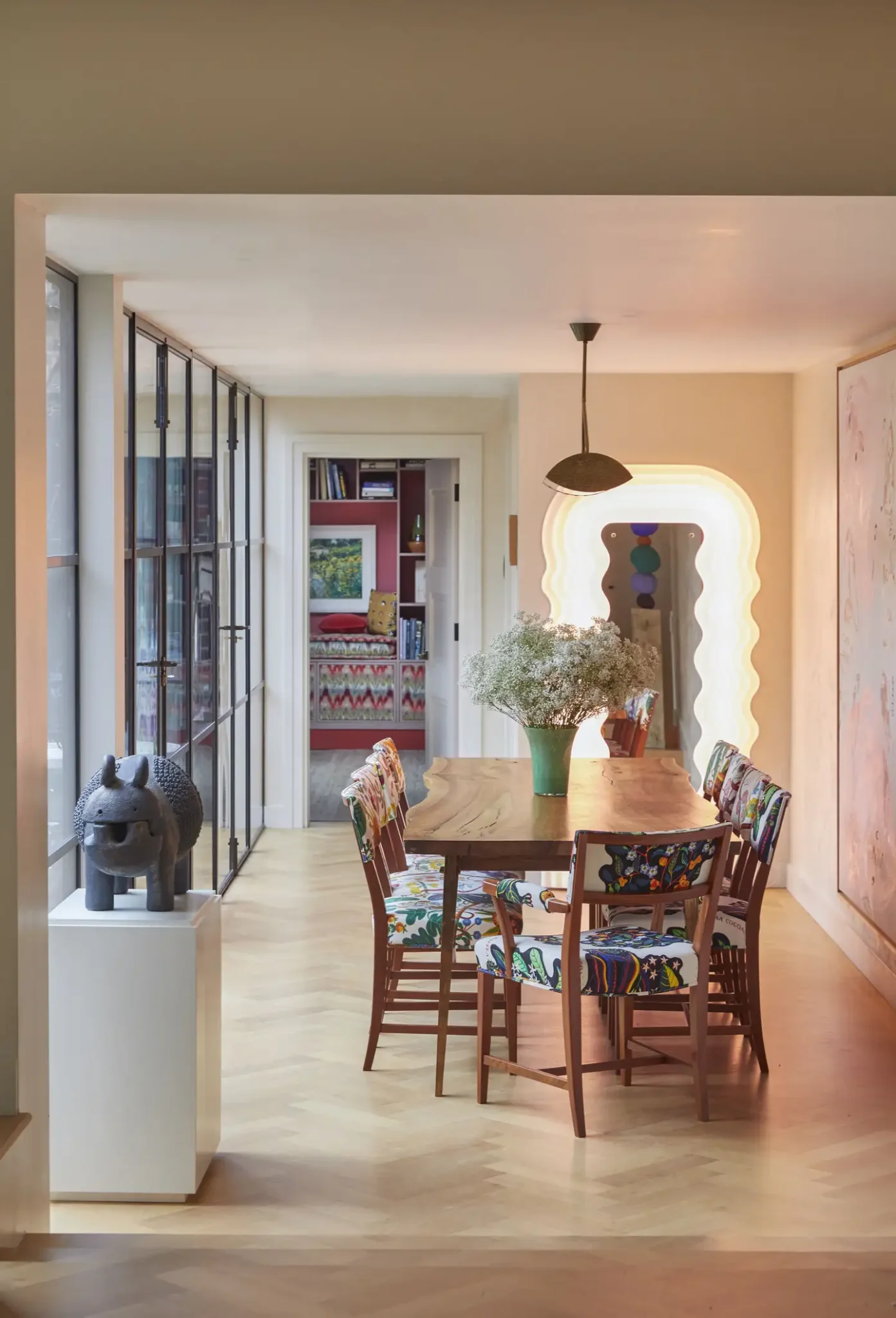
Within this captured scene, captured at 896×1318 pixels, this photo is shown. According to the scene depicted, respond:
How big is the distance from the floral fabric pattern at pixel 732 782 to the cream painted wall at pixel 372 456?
2.96 meters

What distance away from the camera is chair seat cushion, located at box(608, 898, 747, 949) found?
4223mm

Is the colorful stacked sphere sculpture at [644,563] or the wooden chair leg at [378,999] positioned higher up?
the colorful stacked sphere sculpture at [644,563]

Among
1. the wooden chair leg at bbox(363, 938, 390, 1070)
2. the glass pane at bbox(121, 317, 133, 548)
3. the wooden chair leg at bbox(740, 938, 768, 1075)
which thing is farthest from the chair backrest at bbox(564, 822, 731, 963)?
the glass pane at bbox(121, 317, 133, 548)

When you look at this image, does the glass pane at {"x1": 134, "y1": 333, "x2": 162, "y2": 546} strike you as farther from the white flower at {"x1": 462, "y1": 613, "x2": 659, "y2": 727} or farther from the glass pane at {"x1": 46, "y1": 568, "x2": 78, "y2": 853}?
the white flower at {"x1": 462, "y1": 613, "x2": 659, "y2": 727}

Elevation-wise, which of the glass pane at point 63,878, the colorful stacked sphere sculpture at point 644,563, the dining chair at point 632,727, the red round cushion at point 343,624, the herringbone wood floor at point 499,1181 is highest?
the colorful stacked sphere sculpture at point 644,563

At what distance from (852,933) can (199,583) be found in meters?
3.06

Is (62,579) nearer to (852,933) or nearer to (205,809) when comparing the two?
(205,809)

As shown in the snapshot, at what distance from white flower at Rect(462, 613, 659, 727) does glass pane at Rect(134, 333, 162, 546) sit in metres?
1.21

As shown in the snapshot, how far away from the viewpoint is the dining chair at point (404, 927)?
418cm

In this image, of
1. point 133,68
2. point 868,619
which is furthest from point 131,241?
point 868,619

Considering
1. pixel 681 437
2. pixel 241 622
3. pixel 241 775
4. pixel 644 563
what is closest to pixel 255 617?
pixel 241 622

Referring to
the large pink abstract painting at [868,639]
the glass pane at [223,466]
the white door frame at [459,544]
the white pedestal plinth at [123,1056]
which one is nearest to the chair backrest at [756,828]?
the large pink abstract painting at [868,639]

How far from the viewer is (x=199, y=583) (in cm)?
590

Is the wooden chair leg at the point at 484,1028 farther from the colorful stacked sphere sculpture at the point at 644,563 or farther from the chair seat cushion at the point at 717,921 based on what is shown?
the colorful stacked sphere sculpture at the point at 644,563
